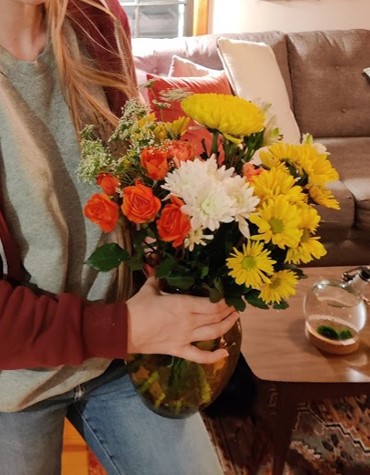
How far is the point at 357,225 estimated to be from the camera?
2525 mm

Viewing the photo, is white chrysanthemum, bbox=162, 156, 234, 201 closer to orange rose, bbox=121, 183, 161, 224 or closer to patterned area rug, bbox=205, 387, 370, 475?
orange rose, bbox=121, 183, 161, 224

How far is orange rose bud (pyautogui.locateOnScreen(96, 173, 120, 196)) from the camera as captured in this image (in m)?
0.69

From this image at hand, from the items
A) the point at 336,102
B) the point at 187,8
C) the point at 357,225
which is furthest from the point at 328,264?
the point at 187,8

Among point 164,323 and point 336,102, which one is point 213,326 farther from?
point 336,102

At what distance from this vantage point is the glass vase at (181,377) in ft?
2.71

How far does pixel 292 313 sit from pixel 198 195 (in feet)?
3.59

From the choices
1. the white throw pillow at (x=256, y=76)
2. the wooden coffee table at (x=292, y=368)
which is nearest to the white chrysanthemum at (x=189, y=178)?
the wooden coffee table at (x=292, y=368)

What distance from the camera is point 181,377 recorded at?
2.72 ft

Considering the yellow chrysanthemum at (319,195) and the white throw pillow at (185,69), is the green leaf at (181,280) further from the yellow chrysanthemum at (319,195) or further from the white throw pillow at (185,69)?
the white throw pillow at (185,69)

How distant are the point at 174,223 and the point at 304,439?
4.52ft

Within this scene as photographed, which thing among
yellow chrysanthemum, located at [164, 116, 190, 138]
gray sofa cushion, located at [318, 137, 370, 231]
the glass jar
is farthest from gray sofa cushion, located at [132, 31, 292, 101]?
yellow chrysanthemum, located at [164, 116, 190, 138]

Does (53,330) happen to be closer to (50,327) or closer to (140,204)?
(50,327)

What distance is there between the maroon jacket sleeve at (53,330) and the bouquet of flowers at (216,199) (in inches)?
4.1

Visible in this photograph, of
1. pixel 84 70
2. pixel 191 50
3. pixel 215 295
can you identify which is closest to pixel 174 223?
pixel 215 295
